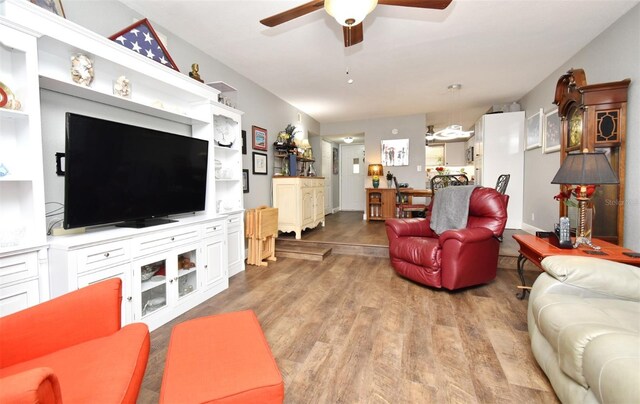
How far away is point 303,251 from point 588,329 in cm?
315

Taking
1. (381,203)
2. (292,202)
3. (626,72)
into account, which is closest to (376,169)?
(381,203)

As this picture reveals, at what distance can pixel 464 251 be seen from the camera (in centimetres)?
252

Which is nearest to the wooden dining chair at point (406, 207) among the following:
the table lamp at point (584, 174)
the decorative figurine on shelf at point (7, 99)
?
the table lamp at point (584, 174)

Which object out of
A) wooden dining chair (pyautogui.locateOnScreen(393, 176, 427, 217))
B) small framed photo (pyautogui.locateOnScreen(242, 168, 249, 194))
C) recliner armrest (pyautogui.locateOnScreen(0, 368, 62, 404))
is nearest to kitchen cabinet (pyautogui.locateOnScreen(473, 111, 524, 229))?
wooden dining chair (pyautogui.locateOnScreen(393, 176, 427, 217))

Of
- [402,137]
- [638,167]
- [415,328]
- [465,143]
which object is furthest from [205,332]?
[465,143]

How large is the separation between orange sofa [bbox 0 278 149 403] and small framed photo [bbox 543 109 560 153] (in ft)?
16.4

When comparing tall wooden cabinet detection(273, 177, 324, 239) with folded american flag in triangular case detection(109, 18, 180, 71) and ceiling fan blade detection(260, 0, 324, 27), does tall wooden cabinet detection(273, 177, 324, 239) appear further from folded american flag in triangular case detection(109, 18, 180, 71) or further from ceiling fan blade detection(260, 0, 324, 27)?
ceiling fan blade detection(260, 0, 324, 27)

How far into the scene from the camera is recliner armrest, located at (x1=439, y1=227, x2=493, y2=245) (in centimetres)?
249

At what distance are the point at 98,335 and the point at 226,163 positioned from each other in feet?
7.72

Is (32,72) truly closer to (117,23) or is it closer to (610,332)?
(117,23)

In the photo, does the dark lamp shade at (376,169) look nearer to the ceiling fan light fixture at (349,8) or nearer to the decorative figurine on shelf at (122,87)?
the ceiling fan light fixture at (349,8)

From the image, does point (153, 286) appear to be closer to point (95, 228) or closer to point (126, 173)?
point (95, 228)

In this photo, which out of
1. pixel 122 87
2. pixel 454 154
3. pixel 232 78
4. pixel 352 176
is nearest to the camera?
pixel 122 87

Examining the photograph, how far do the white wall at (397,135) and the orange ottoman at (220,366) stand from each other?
5789 millimetres
